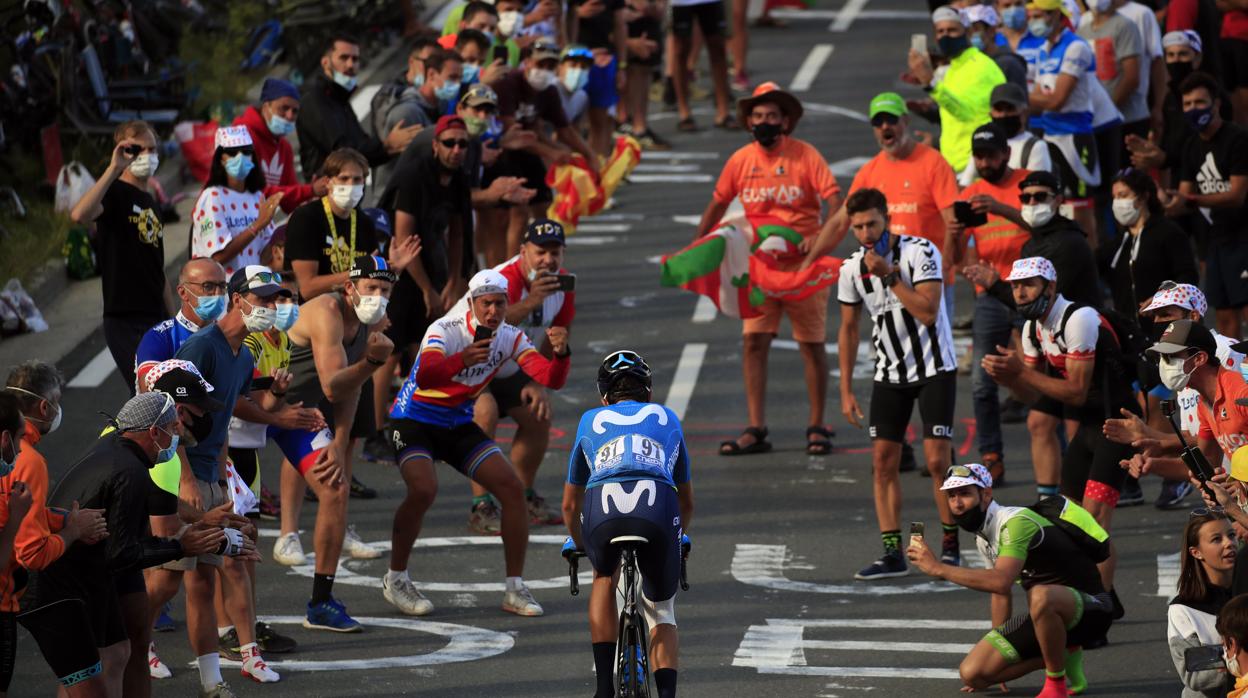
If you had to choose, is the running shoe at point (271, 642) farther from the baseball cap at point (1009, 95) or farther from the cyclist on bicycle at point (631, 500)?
the baseball cap at point (1009, 95)

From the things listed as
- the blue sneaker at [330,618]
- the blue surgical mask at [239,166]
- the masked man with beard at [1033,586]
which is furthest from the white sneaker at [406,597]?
the blue surgical mask at [239,166]

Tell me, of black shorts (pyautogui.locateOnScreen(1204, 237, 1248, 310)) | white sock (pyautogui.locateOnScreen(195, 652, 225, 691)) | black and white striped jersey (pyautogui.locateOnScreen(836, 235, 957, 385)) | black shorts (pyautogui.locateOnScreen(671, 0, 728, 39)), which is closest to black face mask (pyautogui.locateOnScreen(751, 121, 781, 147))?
black and white striped jersey (pyautogui.locateOnScreen(836, 235, 957, 385))

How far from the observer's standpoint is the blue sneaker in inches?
452

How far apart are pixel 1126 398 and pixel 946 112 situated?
4875 millimetres

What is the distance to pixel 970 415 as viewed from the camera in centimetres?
1559

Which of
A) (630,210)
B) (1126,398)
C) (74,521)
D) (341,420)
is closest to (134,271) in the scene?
(341,420)

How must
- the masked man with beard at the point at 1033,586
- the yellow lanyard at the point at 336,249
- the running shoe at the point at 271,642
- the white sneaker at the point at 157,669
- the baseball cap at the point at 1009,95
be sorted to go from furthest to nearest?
1. the baseball cap at the point at 1009,95
2. the yellow lanyard at the point at 336,249
3. the running shoe at the point at 271,642
4. the white sneaker at the point at 157,669
5. the masked man with beard at the point at 1033,586

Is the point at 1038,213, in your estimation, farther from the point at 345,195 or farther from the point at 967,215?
the point at 345,195

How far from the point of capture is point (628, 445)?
32.0ft

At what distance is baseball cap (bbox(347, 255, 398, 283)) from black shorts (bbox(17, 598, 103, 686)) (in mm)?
3158

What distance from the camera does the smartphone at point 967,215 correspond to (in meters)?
13.8

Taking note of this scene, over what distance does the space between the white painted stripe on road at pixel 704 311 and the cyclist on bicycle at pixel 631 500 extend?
312 inches

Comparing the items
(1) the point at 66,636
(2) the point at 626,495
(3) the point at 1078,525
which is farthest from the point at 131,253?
(3) the point at 1078,525

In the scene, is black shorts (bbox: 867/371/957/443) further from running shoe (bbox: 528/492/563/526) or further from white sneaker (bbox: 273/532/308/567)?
white sneaker (bbox: 273/532/308/567)
